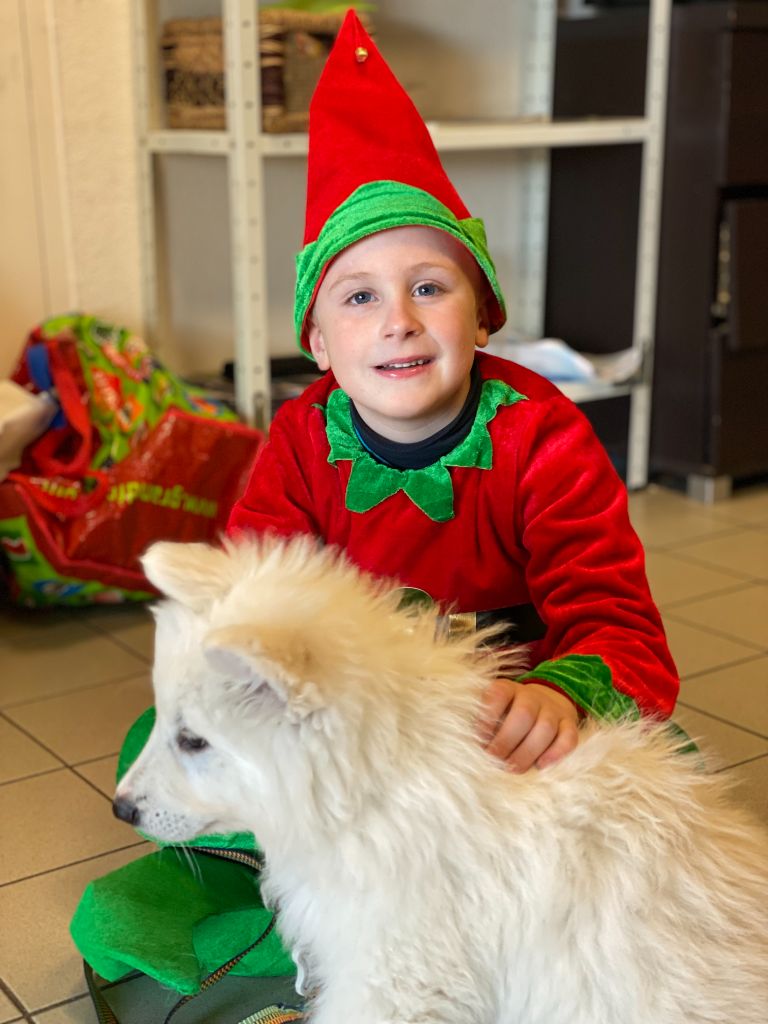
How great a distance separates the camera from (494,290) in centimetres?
138

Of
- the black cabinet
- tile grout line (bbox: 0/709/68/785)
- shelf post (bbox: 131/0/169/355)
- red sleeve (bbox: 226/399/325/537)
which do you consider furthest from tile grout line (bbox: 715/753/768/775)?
shelf post (bbox: 131/0/169/355)

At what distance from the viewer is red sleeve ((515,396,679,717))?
49.1 inches

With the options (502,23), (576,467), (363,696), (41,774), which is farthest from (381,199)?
(502,23)

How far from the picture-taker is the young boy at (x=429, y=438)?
1313 mm

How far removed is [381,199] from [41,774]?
0.97 metres

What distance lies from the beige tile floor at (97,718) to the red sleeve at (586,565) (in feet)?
1.34

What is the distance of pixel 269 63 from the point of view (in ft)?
8.28

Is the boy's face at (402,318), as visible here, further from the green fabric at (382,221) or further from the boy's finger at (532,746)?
the boy's finger at (532,746)

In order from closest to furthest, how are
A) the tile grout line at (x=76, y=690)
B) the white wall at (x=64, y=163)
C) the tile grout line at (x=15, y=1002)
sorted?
the tile grout line at (x=15, y=1002)
the tile grout line at (x=76, y=690)
the white wall at (x=64, y=163)

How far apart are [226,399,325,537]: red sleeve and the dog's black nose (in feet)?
1.47

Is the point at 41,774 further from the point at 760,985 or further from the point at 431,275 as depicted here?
the point at 760,985

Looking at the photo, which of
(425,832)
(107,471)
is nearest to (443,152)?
(107,471)

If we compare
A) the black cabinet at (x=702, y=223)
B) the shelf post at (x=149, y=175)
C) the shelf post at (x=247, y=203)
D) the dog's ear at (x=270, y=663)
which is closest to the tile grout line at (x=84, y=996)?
the dog's ear at (x=270, y=663)

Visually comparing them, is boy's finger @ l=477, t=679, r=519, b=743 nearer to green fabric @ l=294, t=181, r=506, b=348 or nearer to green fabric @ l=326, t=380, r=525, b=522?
green fabric @ l=326, t=380, r=525, b=522
